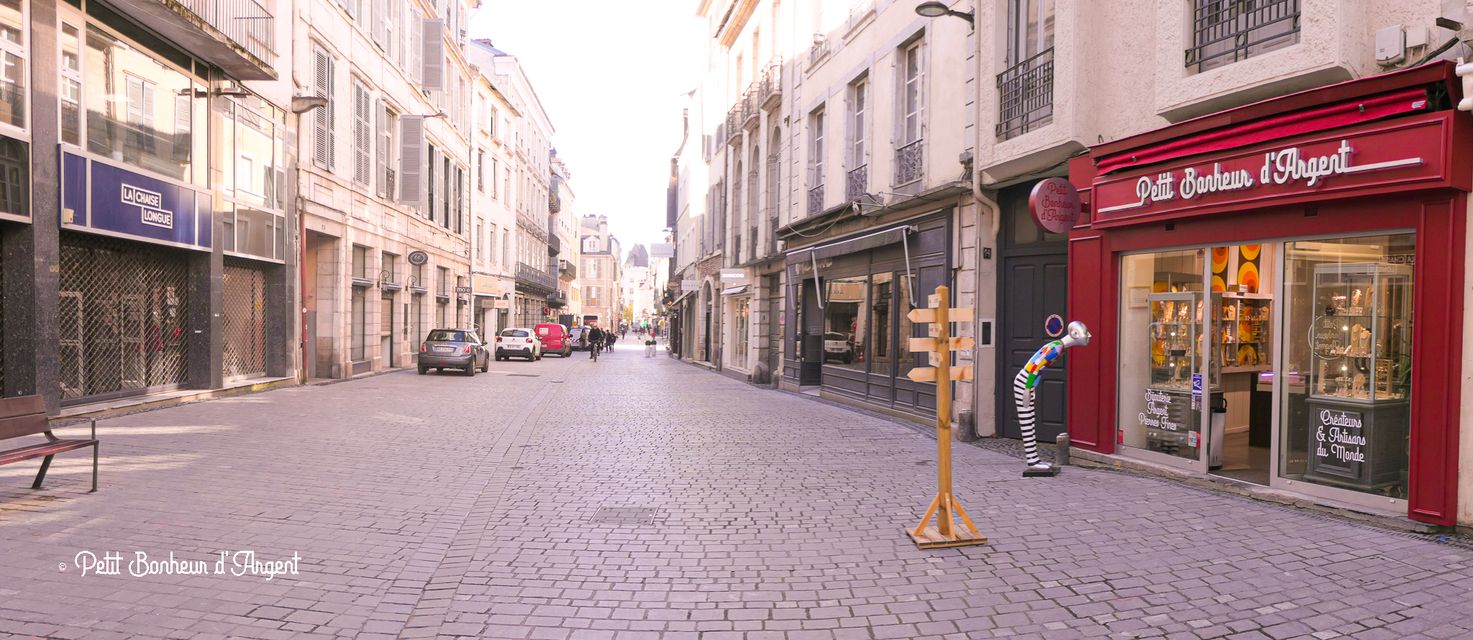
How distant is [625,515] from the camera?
6.42 m

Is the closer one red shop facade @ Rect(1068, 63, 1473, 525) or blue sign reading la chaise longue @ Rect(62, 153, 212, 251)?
red shop facade @ Rect(1068, 63, 1473, 525)

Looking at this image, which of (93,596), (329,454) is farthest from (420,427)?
(93,596)

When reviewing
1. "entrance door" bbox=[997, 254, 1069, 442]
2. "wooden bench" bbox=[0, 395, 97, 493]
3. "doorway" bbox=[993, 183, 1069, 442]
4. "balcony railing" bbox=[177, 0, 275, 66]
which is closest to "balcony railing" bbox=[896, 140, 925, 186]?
"doorway" bbox=[993, 183, 1069, 442]

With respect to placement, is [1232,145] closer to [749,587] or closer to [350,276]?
[749,587]

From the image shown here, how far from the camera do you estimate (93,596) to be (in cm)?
425

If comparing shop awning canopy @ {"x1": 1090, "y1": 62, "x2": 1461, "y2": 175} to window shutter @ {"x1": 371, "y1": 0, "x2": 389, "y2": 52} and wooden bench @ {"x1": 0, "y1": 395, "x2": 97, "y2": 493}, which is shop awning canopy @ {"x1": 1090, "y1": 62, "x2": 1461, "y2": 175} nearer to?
wooden bench @ {"x1": 0, "y1": 395, "x2": 97, "y2": 493}

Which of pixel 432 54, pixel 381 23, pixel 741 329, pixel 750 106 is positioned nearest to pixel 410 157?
pixel 381 23

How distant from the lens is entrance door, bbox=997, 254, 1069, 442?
1030 cm

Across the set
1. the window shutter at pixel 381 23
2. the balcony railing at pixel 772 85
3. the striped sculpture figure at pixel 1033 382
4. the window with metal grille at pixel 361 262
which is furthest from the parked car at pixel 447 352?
the striped sculpture figure at pixel 1033 382

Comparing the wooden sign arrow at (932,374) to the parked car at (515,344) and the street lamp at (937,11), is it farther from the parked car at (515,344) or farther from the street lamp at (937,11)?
the parked car at (515,344)

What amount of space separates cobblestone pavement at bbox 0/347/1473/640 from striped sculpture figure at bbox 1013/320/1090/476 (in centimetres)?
26

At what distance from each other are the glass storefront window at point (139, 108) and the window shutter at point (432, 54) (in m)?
12.7

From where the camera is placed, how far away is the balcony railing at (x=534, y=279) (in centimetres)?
4584

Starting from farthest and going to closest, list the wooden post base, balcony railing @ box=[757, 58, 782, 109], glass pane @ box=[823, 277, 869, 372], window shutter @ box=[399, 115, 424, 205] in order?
1. window shutter @ box=[399, 115, 424, 205]
2. balcony railing @ box=[757, 58, 782, 109]
3. glass pane @ box=[823, 277, 869, 372]
4. the wooden post base
